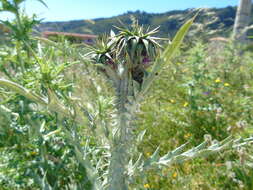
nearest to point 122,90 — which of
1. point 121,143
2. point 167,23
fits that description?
point 121,143

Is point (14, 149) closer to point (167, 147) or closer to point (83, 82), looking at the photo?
point (167, 147)

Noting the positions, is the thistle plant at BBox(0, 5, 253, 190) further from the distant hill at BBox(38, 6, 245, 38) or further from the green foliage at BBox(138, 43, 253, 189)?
the green foliage at BBox(138, 43, 253, 189)

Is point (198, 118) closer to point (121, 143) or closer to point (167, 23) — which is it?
point (167, 23)

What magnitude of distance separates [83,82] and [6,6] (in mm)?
3260

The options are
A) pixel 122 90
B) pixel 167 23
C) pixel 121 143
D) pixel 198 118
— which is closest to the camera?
pixel 122 90

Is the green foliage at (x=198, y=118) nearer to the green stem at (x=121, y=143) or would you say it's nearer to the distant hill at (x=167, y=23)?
the distant hill at (x=167, y=23)

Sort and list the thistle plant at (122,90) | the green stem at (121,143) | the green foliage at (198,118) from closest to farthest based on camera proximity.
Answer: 1. the thistle plant at (122,90)
2. the green stem at (121,143)
3. the green foliage at (198,118)

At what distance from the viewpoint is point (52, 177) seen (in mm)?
1896

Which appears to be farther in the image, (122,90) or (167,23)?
(167,23)

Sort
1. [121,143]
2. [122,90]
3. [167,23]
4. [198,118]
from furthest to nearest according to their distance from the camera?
1. [167,23]
2. [198,118]
3. [121,143]
4. [122,90]

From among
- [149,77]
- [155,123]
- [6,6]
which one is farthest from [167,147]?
[6,6]

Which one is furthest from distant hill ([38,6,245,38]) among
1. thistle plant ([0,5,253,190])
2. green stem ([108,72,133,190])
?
green stem ([108,72,133,190])

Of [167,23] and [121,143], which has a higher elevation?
[167,23]

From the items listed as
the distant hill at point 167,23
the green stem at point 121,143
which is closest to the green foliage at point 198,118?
the distant hill at point 167,23
